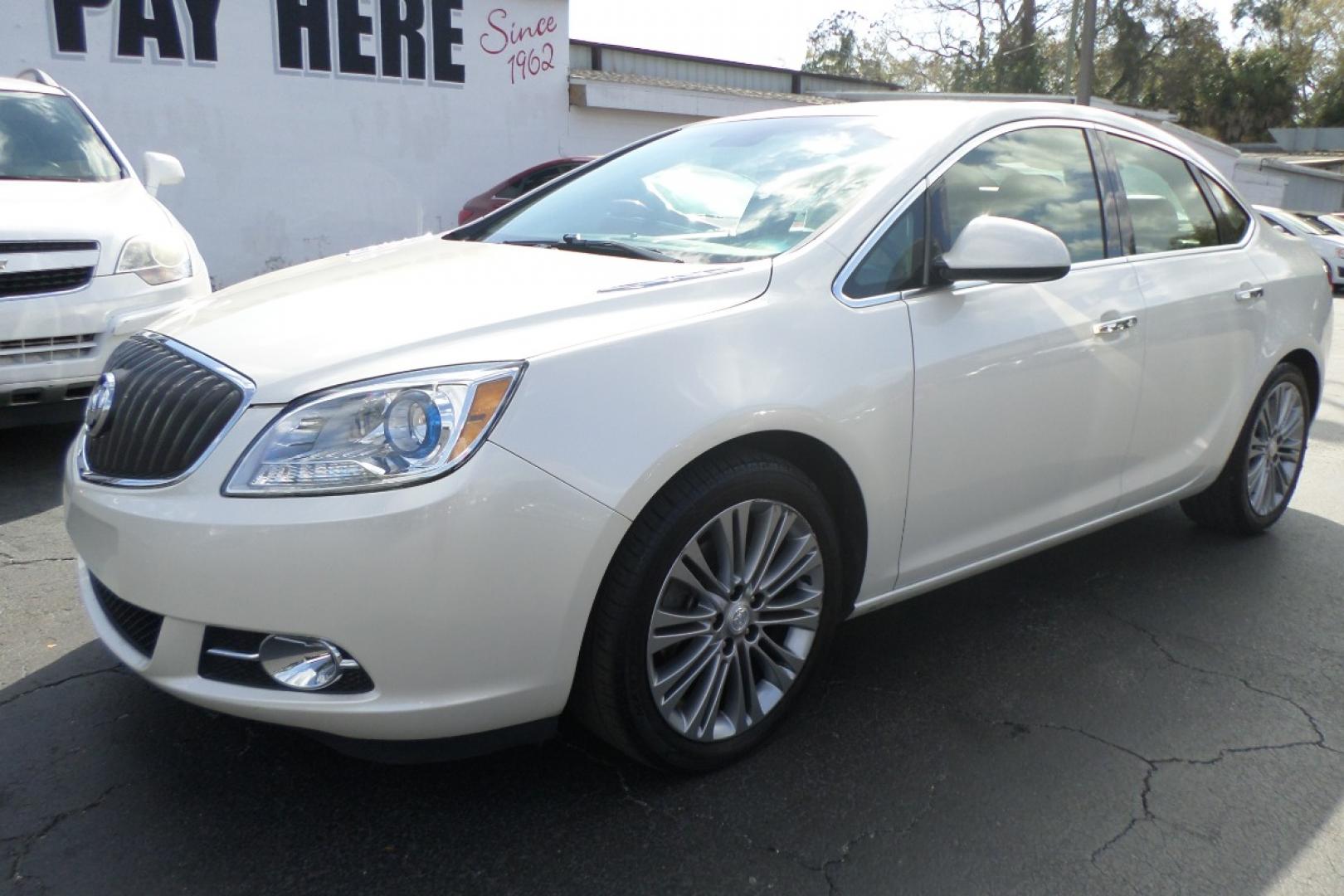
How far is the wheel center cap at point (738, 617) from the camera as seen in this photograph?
8.83 feet

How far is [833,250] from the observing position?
2875 mm

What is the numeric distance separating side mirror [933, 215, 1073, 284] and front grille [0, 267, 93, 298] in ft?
12.8

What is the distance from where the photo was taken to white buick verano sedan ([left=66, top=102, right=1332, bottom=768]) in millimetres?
2223

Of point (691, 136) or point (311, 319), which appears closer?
point (311, 319)

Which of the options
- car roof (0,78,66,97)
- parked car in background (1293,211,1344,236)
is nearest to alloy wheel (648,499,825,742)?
car roof (0,78,66,97)

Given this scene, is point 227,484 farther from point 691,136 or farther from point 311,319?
point 691,136

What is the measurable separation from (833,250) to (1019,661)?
1.44 metres

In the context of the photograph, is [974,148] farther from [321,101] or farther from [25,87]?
[321,101]

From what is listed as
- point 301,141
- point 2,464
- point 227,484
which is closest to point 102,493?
point 227,484

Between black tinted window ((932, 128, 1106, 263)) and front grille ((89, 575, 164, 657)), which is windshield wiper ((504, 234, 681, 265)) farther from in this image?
front grille ((89, 575, 164, 657))

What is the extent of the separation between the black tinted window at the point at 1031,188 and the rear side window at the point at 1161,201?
0.20m

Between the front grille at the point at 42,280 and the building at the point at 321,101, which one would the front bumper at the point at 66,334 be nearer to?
the front grille at the point at 42,280

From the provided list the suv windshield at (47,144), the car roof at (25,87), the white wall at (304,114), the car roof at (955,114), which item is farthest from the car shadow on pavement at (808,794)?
the white wall at (304,114)

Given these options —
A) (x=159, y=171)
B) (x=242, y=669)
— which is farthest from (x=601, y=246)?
(x=159, y=171)
